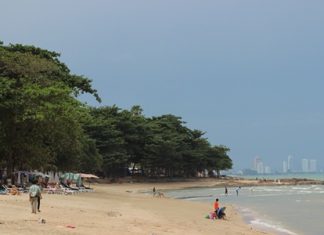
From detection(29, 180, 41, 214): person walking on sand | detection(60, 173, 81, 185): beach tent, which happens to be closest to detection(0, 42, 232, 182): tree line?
detection(60, 173, 81, 185): beach tent

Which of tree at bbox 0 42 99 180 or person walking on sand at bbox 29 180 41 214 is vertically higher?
tree at bbox 0 42 99 180

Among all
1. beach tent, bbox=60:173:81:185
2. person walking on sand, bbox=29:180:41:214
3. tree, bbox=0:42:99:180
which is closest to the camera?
person walking on sand, bbox=29:180:41:214

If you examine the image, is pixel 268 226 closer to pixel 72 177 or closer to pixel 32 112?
pixel 32 112

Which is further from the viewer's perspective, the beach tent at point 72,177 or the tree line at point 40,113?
the beach tent at point 72,177

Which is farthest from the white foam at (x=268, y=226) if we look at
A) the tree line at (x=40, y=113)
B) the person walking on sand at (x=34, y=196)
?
the tree line at (x=40, y=113)

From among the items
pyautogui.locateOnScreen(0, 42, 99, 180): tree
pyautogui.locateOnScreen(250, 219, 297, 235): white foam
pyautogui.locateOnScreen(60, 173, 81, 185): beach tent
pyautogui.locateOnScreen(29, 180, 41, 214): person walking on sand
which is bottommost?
pyautogui.locateOnScreen(250, 219, 297, 235): white foam

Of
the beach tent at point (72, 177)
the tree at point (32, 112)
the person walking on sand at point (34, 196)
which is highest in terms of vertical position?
the tree at point (32, 112)

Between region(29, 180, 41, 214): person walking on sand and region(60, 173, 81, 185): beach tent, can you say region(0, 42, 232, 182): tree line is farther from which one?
region(29, 180, 41, 214): person walking on sand

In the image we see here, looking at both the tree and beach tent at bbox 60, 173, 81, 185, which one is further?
beach tent at bbox 60, 173, 81, 185

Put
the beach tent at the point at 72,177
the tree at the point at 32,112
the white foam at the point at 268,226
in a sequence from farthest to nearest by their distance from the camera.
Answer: the beach tent at the point at 72,177
the tree at the point at 32,112
the white foam at the point at 268,226

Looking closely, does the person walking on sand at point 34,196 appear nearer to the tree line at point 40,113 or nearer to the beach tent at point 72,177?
the tree line at point 40,113

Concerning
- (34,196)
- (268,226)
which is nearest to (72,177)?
(268,226)

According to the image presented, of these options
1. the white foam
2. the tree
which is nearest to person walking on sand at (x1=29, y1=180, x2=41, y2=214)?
the white foam

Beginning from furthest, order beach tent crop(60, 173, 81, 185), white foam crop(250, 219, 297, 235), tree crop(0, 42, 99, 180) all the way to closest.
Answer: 1. beach tent crop(60, 173, 81, 185)
2. tree crop(0, 42, 99, 180)
3. white foam crop(250, 219, 297, 235)
